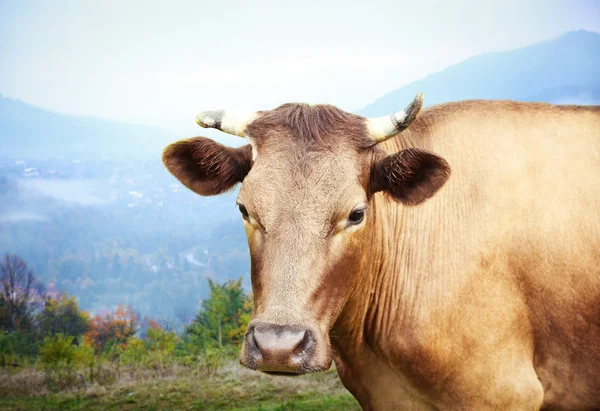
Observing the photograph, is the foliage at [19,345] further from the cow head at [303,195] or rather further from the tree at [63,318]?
the cow head at [303,195]

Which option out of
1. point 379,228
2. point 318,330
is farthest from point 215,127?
point 318,330

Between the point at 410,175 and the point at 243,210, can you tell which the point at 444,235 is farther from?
the point at 243,210

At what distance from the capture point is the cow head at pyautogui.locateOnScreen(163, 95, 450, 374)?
351 centimetres

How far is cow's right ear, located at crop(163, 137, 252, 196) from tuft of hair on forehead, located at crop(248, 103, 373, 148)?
353 mm

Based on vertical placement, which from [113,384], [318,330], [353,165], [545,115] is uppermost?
[545,115]

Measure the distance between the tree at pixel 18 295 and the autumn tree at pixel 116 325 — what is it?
252 inches

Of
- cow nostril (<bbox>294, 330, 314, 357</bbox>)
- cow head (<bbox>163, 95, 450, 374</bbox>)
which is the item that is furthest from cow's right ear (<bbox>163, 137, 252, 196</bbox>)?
cow nostril (<bbox>294, 330, 314, 357</bbox>)

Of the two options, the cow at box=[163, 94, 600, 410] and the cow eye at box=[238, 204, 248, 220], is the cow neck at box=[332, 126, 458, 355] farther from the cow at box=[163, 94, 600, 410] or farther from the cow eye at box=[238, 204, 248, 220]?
the cow eye at box=[238, 204, 248, 220]

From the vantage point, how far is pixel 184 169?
15.7 feet

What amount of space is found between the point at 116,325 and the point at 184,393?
55358 millimetres

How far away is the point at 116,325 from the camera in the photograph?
6400 cm

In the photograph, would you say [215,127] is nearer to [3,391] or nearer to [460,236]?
[460,236]

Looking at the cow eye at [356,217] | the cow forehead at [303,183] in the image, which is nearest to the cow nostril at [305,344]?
the cow forehead at [303,183]

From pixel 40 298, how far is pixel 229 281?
20.8 metres
